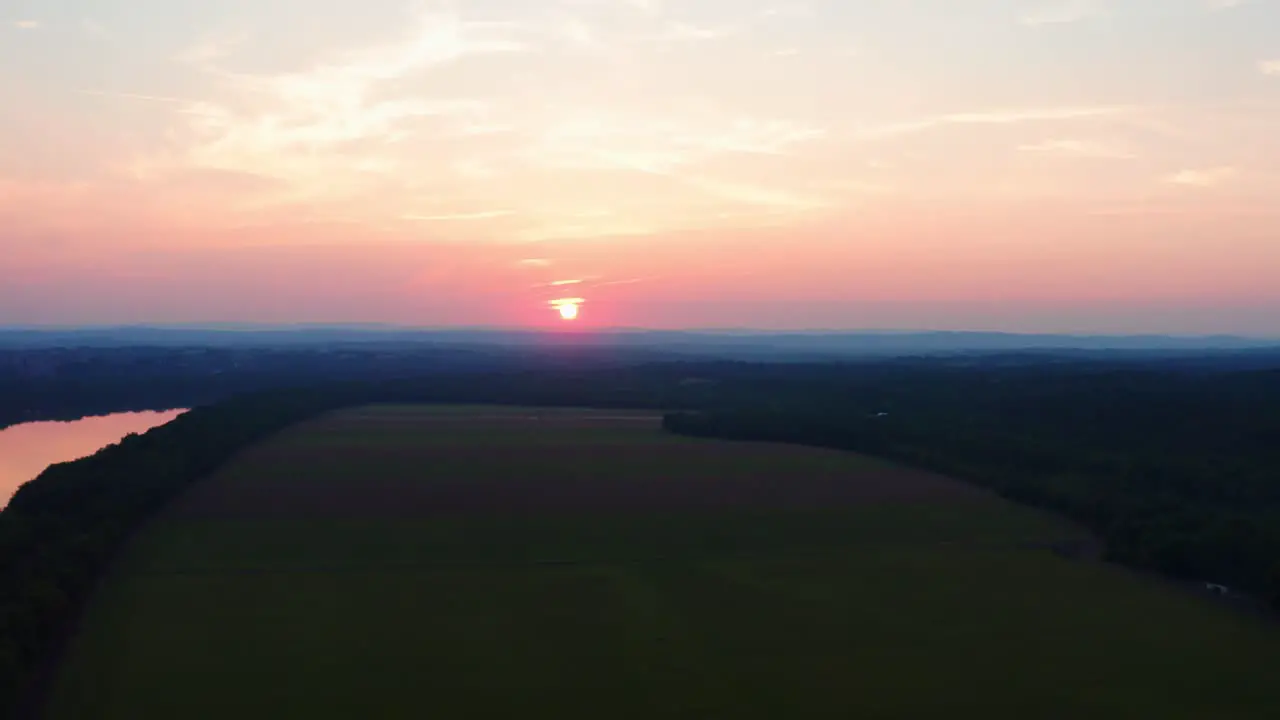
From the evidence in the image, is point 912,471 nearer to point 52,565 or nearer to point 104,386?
point 52,565

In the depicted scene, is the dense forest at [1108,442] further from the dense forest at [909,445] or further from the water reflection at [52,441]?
the water reflection at [52,441]

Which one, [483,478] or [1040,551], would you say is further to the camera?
[483,478]

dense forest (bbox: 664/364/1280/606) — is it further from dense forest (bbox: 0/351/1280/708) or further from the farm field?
the farm field

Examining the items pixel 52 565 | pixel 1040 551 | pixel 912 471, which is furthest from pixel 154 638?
pixel 912 471

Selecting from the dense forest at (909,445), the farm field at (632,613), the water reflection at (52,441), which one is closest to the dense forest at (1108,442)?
the dense forest at (909,445)

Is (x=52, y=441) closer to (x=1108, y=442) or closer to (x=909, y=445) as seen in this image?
(x=909, y=445)

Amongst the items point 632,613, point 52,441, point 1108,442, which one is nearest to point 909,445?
point 1108,442
